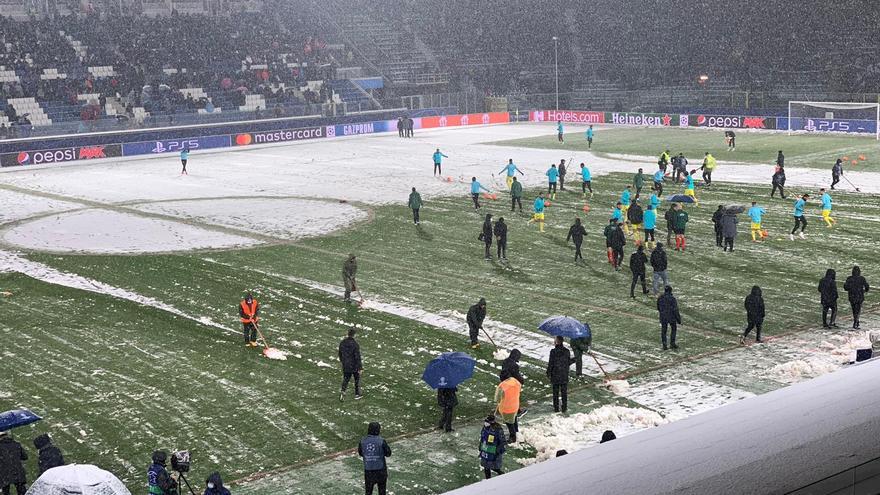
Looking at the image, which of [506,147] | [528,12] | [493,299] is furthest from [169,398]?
[528,12]

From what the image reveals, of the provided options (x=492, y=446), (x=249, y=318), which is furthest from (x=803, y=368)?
(x=249, y=318)

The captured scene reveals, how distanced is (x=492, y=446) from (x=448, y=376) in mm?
2470

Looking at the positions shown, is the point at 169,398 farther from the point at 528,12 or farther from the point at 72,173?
the point at 528,12

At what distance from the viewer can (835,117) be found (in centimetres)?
6425

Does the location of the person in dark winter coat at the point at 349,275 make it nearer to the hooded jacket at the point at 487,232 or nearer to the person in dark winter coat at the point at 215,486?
the hooded jacket at the point at 487,232

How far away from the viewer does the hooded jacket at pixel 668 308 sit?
20.6m

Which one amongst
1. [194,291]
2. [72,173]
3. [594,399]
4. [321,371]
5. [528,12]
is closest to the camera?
A: [594,399]

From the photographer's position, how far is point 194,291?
2708cm

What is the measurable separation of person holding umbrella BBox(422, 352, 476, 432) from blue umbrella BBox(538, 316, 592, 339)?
235 centimetres

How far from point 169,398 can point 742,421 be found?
13.7 meters

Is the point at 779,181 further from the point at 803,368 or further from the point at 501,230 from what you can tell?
the point at 803,368

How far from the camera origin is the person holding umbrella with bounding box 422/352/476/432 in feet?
54.5

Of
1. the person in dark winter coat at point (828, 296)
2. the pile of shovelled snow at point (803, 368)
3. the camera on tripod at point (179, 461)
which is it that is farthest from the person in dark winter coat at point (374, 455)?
the person in dark winter coat at point (828, 296)

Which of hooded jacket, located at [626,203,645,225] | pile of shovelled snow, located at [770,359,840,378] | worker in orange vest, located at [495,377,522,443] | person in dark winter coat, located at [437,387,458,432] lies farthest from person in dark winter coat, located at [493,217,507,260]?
worker in orange vest, located at [495,377,522,443]
